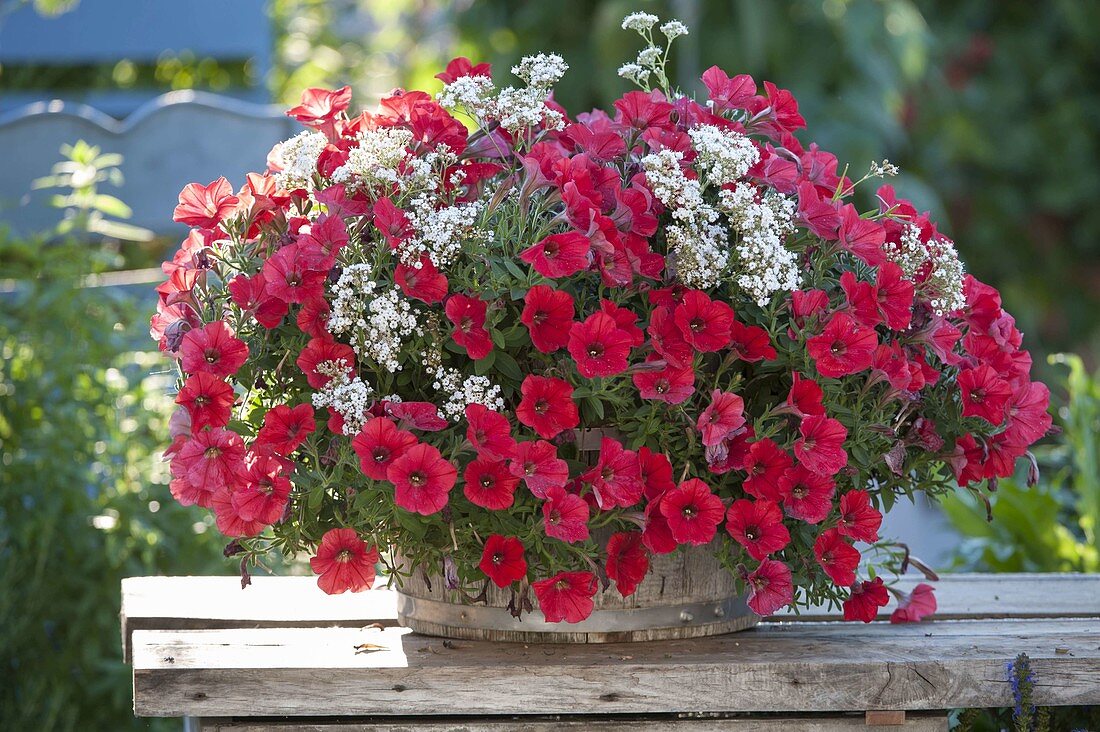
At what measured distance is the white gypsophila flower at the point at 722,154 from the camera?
3.35 feet

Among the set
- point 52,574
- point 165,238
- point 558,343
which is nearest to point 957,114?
point 165,238

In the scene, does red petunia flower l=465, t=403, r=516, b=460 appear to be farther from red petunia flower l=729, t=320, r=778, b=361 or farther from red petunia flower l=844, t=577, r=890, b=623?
red petunia flower l=844, t=577, r=890, b=623

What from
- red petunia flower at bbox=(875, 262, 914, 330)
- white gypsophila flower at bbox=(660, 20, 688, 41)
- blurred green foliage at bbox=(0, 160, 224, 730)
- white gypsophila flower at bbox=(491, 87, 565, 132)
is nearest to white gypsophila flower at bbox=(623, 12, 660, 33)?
white gypsophila flower at bbox=(660, 20, 688, 41)

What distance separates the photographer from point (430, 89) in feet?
16.4

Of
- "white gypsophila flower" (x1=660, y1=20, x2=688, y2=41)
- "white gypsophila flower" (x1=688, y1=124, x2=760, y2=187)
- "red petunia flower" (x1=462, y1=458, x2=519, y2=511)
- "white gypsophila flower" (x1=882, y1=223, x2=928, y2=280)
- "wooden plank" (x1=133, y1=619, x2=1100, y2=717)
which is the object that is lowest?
"wooden plank" (x1=133, y1=619, x2=1100, y2=717)

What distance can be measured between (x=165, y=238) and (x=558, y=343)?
6.73 ft

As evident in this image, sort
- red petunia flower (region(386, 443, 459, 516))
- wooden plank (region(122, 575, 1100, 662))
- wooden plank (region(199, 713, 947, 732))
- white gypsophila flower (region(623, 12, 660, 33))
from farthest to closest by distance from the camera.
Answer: wooden plank (region(122, 575, 1100, 662)), white gypsophila flower (region(623, 12, 660, 33)), wooden plank (region(199, 713, 947, 732)), red petunia flower (region(386, 443, 459, 516))

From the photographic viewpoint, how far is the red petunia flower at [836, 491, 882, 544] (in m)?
1.06

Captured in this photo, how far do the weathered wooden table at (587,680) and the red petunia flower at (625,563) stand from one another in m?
0.08

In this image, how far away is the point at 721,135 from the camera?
3.45 ft

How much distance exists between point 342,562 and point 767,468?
372 millimetres

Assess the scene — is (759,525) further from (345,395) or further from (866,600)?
(345,395)

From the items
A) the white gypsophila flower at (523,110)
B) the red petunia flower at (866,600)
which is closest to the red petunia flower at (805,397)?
the red petunia flower at (866,600)

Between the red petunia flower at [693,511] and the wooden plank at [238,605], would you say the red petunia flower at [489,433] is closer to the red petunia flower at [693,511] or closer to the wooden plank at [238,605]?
the red petunia flower at [693,511]
